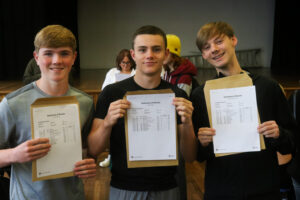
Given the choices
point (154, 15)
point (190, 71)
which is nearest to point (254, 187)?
point (190, 71)

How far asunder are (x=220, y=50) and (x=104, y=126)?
690mm

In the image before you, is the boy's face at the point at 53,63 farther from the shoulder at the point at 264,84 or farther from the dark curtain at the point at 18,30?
the dark curtain at the point at 18,30

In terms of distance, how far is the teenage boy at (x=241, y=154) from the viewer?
4.53 feet

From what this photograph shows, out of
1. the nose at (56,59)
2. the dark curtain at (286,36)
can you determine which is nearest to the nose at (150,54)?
the nose at (56,59)

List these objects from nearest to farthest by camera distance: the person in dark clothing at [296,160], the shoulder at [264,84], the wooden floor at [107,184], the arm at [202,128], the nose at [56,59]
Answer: the nose at [56,59] < the arm at [202,128] < the shoulder at [264,84] < the person in dark clothing at [296,160] < the wooden floor at [107,184]

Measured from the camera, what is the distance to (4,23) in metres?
8.96

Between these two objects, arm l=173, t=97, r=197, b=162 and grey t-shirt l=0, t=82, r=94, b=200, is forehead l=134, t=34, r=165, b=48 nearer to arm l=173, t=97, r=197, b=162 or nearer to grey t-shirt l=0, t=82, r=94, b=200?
arm l=173, t=97, r=197, b=162

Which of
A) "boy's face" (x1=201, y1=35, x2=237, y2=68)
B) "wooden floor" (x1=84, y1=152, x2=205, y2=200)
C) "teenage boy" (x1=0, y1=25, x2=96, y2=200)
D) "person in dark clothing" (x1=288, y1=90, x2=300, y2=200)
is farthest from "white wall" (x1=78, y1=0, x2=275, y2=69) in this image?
"teenage boy" (x1=0, y1=25, x2=96, y2=200)

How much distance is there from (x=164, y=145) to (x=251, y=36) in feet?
39.6

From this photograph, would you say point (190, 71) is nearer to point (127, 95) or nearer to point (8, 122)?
point (127, 95)

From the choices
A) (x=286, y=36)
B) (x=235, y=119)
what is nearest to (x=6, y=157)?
(x=235, y=119)

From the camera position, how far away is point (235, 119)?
1354 millimetres

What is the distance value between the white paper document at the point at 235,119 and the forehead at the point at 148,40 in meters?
0.37

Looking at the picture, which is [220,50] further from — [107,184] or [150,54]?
[107,184]
